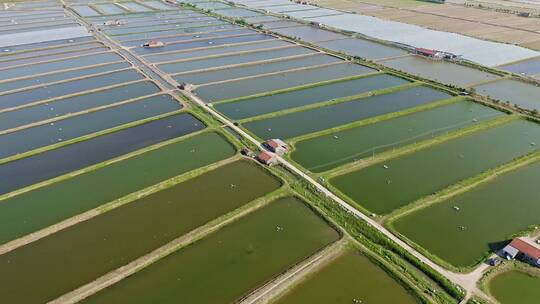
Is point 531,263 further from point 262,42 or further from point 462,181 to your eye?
point 262,42

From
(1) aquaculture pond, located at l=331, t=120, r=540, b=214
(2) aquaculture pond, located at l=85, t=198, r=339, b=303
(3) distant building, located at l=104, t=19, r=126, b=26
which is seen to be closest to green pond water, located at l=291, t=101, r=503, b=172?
(1) aquaculture pond, located at l=331, t=120, r=540, b=214

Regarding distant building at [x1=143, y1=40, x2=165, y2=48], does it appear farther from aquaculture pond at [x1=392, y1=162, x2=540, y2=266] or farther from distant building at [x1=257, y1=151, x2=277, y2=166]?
aquaculture pond at [x1=392, y1=162, x2=540, y2=266]

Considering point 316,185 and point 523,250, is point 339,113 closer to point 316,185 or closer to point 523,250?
point 316,185

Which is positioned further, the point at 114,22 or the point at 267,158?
the point at 114,22

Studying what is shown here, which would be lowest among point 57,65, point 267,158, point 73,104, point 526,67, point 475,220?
point 73,104

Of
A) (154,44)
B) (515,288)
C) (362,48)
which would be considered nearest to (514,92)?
(362,48)

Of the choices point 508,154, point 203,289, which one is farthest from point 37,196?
point 508,154
